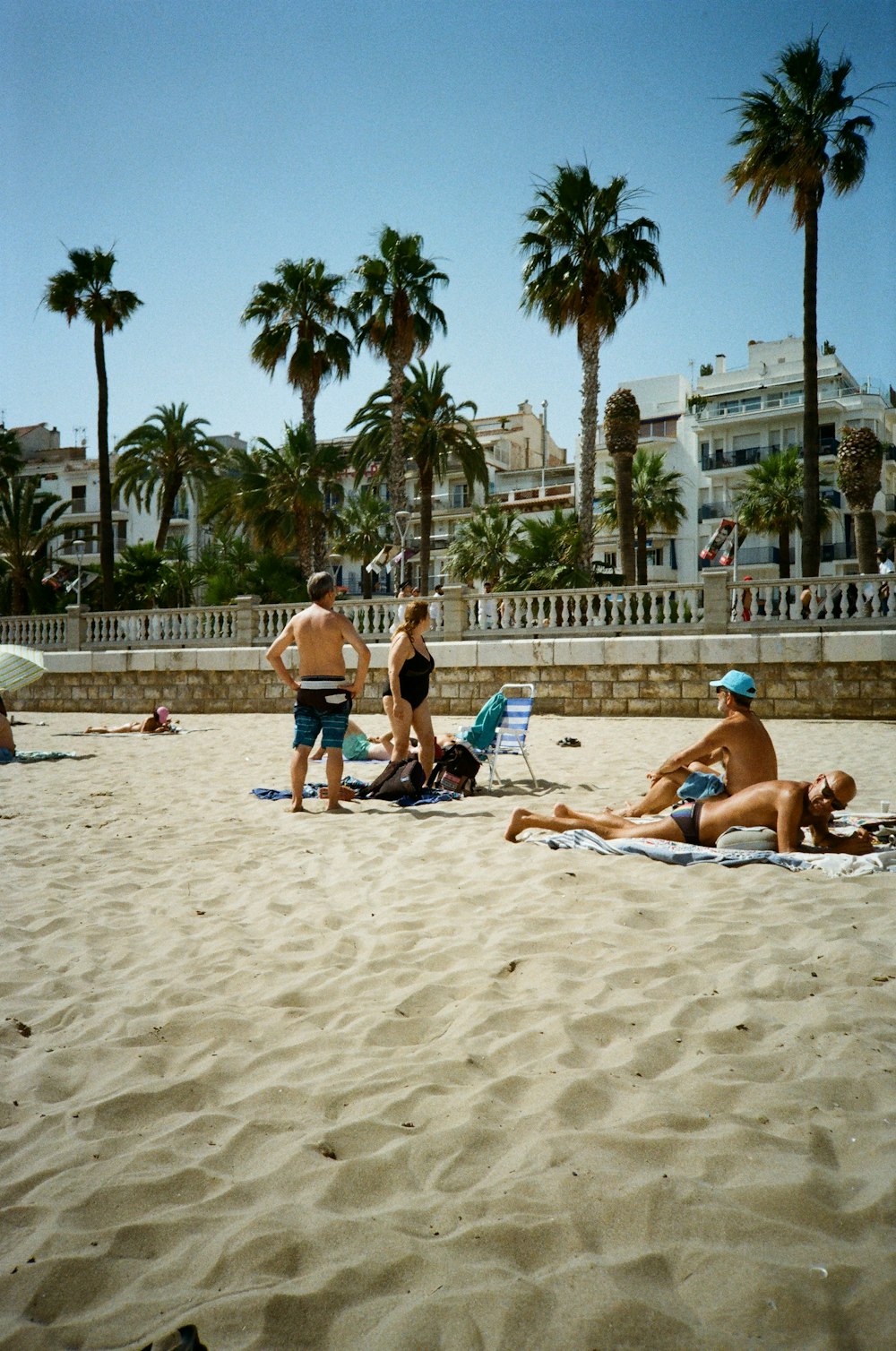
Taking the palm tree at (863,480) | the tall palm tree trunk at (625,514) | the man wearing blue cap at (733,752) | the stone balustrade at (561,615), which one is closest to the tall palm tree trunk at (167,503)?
the stone balustrade at (561,615)

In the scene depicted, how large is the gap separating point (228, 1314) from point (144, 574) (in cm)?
3295

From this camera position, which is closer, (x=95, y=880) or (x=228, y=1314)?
(x=228, y=1314)

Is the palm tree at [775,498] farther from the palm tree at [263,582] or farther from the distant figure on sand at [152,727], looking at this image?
the distant figure on sand at [152,727]

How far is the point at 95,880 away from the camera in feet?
16.8

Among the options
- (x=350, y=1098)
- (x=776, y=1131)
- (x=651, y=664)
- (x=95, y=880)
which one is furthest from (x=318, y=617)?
(x=651, y=664)

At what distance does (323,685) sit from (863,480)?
758 inches

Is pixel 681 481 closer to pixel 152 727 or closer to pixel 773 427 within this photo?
pixel 773 427

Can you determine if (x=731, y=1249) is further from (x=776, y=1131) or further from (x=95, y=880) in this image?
(x=95, y=880)

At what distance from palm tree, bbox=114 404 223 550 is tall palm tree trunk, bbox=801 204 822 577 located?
23.5 m

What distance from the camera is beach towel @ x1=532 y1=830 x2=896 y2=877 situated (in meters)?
4.83

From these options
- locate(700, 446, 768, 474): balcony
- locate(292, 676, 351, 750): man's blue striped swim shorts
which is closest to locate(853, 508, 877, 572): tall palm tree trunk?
locate(292, 676, 351, 750): man's blue striped swim shorts

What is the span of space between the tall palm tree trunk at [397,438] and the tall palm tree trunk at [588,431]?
624cm

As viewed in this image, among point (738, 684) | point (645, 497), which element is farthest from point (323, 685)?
point (645, 497)

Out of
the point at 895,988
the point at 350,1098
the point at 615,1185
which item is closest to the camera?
the point at 615,1185
